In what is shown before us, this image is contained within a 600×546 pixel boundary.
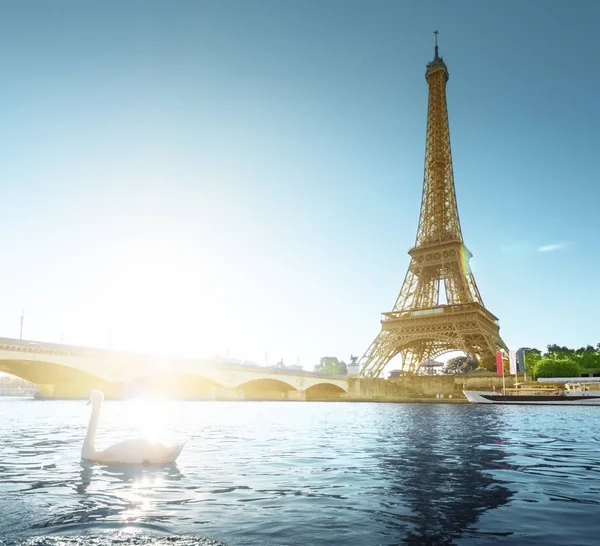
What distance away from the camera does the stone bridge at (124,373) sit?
5394 centimetres

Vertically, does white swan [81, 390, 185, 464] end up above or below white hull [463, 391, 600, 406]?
below

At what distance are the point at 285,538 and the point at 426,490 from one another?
4001 mm

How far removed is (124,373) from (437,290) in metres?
53.0

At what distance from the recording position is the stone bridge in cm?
5394

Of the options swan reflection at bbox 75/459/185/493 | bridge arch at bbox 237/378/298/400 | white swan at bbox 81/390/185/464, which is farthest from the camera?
bridge arch at bbox 237/378/298/400

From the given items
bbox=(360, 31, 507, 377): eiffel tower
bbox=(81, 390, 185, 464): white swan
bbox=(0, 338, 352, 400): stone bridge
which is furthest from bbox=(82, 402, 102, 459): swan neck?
bbox=(360, 31, 507, 377): eiffel tower

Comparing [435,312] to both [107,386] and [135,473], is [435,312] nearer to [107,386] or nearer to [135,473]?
[107,386]

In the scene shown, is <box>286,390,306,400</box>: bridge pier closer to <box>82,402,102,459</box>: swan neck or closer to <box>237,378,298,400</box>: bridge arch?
<box>237,378,298,400</box>: bridge arch

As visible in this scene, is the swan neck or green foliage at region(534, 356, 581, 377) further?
green foliage at region(534, 356, 581, 377)

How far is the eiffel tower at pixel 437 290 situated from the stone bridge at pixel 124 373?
15.3m

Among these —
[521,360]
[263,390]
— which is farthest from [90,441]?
[263,390]

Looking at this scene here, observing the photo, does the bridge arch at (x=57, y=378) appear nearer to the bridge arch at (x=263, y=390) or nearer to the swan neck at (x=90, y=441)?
the bridge arch at (x=263, y=390)

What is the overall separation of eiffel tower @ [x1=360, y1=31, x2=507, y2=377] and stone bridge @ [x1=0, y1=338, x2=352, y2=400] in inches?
601

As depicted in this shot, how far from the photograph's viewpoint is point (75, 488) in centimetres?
901
